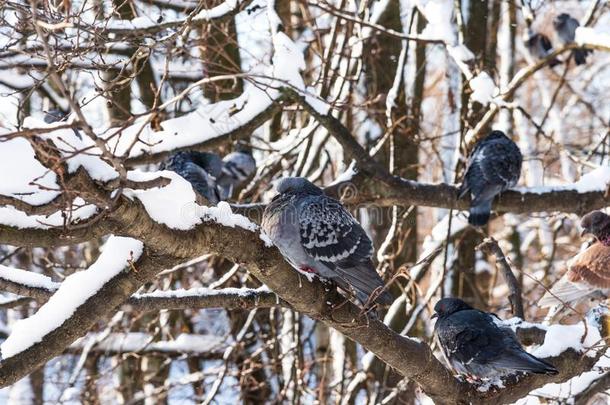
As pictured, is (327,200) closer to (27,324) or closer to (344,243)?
(344,243)

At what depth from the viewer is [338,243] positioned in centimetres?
368

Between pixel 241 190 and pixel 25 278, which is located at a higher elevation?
pixel 241 190

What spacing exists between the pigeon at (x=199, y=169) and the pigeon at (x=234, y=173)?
42cm

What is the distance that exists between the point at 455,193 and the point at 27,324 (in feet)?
→ 11.1

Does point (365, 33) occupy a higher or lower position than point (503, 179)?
higher

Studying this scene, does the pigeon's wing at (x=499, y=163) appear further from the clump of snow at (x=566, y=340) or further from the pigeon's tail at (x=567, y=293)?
the clump of snow at (x=566, y=340)

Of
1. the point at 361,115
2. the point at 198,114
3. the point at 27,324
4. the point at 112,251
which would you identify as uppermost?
the point at 361,115

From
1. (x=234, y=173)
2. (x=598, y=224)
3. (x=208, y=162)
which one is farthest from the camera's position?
(x=234, y=173)

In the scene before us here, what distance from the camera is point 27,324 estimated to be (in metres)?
2.71

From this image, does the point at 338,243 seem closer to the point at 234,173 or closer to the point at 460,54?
the point at 460,54

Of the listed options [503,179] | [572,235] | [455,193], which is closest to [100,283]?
[455,193]

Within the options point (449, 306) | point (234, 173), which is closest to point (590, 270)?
point (449, 306)

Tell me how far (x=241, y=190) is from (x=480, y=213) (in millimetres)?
2387

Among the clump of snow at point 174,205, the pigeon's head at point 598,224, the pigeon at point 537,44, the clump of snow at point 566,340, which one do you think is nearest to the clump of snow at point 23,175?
the clump of snow at point 174,205
